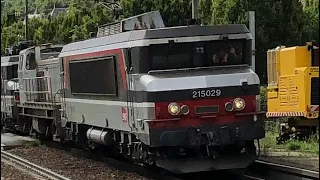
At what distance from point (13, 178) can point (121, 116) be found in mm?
2735

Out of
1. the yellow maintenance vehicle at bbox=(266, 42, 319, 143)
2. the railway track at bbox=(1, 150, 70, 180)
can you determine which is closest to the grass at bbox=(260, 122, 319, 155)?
the yellow maintenance vehicle at bbox=(266, 42, 319, 143)

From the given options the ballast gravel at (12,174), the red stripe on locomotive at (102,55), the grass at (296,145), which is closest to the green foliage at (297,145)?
the grass at (296,145)

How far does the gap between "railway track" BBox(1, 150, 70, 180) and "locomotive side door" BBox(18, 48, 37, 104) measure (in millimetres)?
3395

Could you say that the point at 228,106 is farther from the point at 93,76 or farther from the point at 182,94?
the point at 93,76

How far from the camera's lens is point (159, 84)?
10.9 meters

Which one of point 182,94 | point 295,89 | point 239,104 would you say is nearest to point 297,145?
point 295,89

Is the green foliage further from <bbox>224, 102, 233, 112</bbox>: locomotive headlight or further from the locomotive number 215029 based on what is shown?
the locomotive number 215029

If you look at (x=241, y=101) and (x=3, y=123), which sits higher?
(x=241, y=101)

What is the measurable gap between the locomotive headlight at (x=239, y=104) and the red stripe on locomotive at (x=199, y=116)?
0.21ft

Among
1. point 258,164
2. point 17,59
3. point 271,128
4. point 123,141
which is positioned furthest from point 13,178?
point 17,59

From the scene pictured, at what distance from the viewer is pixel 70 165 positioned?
15.1 metres

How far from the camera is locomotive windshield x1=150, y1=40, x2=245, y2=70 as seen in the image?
11.4 meters

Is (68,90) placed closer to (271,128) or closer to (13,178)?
(13,178)

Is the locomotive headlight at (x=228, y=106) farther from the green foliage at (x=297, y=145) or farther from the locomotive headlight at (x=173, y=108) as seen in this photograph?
the green foliage at (x=297, y=145)
